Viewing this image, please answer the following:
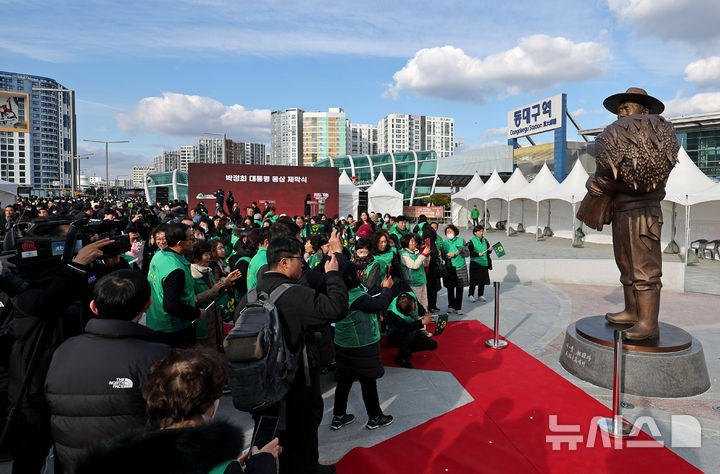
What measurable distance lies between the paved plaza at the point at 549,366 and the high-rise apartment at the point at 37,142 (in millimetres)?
125835

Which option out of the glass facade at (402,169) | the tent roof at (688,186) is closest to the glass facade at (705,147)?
the glass facade at (402,169)

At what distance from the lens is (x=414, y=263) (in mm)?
6359

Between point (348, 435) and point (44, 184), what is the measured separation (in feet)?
457

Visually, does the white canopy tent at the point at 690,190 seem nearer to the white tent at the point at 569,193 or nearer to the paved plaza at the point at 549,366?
the paved plaza at the point at 549,366

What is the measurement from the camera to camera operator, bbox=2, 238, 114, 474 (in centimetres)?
266

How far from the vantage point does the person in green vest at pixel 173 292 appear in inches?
137

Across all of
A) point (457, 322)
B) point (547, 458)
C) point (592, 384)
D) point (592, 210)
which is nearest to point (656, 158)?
point (592, 210)

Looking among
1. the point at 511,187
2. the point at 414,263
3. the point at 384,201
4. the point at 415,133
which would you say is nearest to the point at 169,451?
the point at 414,263

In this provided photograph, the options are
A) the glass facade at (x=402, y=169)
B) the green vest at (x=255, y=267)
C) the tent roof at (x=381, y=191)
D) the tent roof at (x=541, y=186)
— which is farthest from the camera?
the glass facade at (x=402, y=169)

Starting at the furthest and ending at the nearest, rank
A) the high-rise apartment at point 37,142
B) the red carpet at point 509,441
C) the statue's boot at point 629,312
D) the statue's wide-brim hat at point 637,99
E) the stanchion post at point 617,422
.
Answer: the high-rise apartment at point 37,142 → the statue's boot at point 629,312 → the statue's wide-brim hat at point 637,99 → the stanchion post at point 617,422 → the red carpet at point 509,441

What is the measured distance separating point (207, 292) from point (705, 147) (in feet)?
149

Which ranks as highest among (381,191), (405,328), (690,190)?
(381,191)

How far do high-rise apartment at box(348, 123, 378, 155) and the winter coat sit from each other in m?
139

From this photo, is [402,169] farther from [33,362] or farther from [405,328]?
[33,362]
